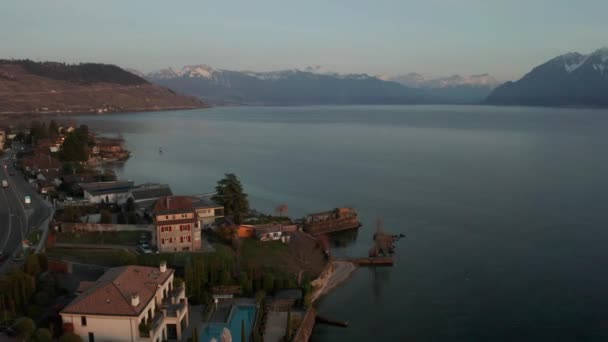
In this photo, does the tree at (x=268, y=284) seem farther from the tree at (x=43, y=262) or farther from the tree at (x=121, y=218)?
the tree at (x=121, y=218)

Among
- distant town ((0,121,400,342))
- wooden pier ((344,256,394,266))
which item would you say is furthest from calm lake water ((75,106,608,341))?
distant town ((0,121,400,342))

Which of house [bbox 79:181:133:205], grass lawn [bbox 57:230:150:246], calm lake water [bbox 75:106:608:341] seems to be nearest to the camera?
calm lake water [bbox 75:106:608:341]

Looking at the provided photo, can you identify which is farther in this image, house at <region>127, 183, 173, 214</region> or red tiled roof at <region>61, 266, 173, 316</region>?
house at <region>127, 183, 173, 214</region>

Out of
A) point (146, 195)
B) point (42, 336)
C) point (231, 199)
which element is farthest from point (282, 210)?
point (42, 336)

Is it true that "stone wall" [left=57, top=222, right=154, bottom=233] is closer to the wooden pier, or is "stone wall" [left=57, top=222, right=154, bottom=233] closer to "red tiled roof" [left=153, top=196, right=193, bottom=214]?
"red tiled roof" [left=153, top=196, right=193, bottom=214]

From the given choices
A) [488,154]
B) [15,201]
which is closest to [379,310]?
[15,201]

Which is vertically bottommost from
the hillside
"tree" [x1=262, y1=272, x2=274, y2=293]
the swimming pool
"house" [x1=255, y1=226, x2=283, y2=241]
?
the swimming pool
